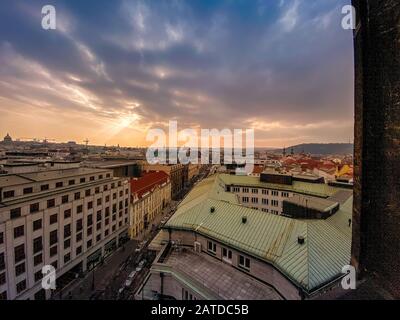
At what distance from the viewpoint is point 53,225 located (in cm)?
3136

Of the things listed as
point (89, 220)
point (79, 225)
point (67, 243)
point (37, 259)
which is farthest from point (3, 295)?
point (89, 220)

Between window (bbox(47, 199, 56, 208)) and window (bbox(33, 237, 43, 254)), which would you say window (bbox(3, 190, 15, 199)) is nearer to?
window (bbox(47, 199, 56, 208))

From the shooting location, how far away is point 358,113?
9461 millimetres

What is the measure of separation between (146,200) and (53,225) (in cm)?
2910

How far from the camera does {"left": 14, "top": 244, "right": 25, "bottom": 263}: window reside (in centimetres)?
2584

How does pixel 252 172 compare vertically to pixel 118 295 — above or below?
above

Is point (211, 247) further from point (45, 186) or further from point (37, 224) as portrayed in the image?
point (45, 186)

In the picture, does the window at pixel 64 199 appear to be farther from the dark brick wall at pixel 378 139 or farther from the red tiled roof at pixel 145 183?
the dark brick wall at pixel 378 139

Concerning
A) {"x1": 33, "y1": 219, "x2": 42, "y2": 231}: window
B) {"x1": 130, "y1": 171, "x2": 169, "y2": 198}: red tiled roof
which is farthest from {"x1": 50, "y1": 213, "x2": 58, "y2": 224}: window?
{"x1": 130, "y1": 171, "x2": 169, "y2": 198}: red tiled roof

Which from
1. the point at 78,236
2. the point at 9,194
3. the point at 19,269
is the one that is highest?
the point at 9,194

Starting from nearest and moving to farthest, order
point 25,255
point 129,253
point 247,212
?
point 247,212 < point 25,255 < point 129,253

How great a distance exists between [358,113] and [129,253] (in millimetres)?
45716
